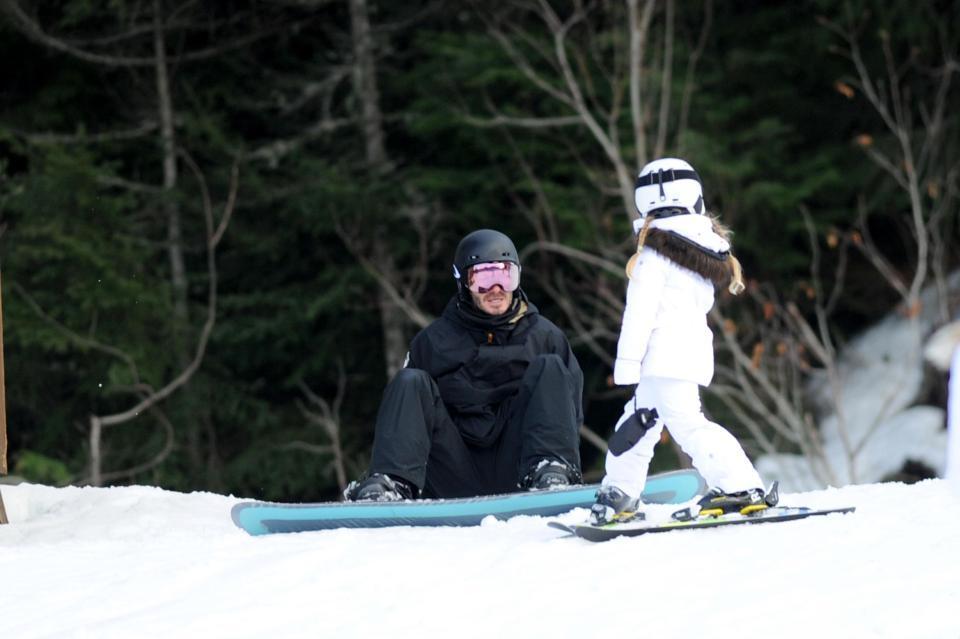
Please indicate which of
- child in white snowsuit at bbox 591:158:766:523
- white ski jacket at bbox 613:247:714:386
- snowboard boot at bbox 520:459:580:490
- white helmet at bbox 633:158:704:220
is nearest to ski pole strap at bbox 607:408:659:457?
child in white snowsuit at bbox 591:158:766:523

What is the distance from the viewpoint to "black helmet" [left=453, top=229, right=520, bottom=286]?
5688 mm

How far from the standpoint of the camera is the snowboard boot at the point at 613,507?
4.53 meters

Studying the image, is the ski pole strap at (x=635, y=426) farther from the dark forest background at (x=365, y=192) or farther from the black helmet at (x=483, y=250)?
the dark forest background at (x=365, y=192)

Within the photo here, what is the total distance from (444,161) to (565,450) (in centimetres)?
1106

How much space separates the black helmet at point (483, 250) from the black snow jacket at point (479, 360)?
159 millimetres

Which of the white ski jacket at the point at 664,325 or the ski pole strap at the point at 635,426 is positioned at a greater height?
the white ski jacket at the point at 664,325

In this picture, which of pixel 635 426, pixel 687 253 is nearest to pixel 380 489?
pixel 635 426

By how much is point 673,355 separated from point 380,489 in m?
1.31

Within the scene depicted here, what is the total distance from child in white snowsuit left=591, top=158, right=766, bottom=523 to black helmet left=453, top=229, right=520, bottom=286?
1.15 m

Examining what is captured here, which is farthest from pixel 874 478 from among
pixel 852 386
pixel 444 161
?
pixel 444 161

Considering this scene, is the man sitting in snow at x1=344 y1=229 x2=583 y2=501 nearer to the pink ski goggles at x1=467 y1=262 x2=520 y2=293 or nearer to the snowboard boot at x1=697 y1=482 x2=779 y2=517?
the pink ski goggles at x1=467 y1=262 x2=520 y2=293

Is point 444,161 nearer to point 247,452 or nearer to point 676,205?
point 247,452

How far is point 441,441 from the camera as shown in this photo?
18.5ft

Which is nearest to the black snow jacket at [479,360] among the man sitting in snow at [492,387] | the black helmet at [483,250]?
the man sitting in snow at [492,387]
